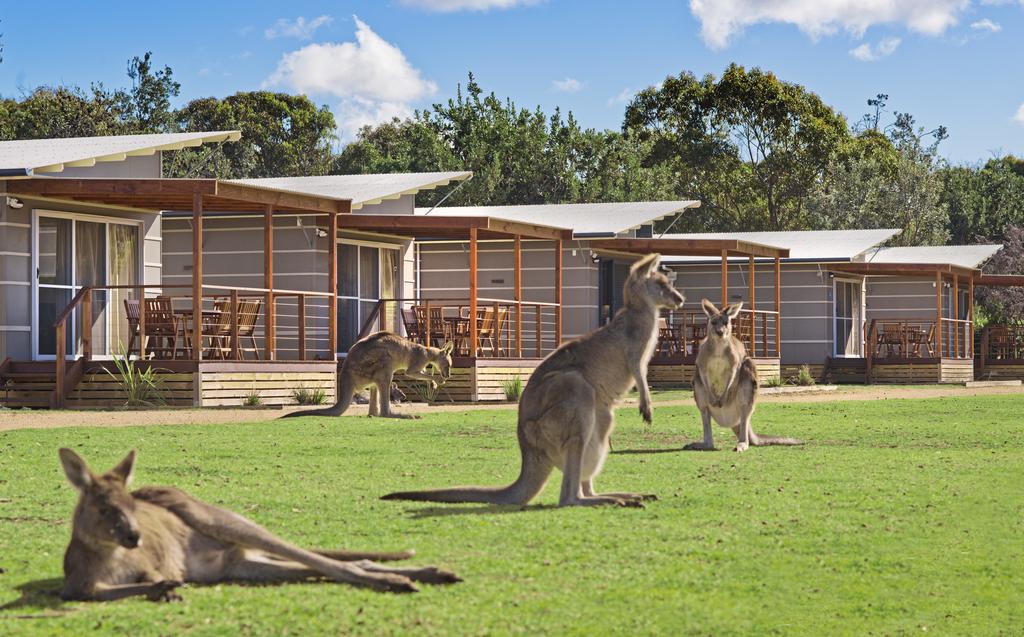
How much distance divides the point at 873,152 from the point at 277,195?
42772 millimetres

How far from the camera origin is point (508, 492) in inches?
352

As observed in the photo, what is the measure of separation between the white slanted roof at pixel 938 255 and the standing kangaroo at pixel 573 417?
1317 inches

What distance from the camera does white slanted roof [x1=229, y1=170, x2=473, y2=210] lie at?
26734 millimetres

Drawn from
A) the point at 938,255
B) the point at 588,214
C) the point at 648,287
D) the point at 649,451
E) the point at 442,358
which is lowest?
the point at 649,451

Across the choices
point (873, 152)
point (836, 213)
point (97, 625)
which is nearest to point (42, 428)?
point (97, 625)

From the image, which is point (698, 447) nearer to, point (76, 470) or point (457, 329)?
point (76, 470)

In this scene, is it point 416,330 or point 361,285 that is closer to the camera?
point 416,330

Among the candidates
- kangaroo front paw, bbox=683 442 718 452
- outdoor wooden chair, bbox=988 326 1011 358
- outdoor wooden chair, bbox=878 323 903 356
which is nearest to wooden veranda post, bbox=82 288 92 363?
kangaroo front paw, bbox=683 442 718 452

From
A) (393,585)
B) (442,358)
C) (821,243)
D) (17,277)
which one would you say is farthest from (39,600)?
(821,243)

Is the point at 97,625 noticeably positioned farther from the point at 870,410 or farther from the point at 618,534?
the point at 870,410

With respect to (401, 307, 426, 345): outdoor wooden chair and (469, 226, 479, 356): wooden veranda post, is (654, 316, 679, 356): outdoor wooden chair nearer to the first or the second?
(401, 307, 426, 345): outdoor wooden chair

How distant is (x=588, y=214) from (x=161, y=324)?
1467 cm

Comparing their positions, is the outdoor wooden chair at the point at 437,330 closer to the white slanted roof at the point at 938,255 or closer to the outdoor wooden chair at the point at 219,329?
the outdoor wooden chair at the point at 219,329

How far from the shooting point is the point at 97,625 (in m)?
5.70
